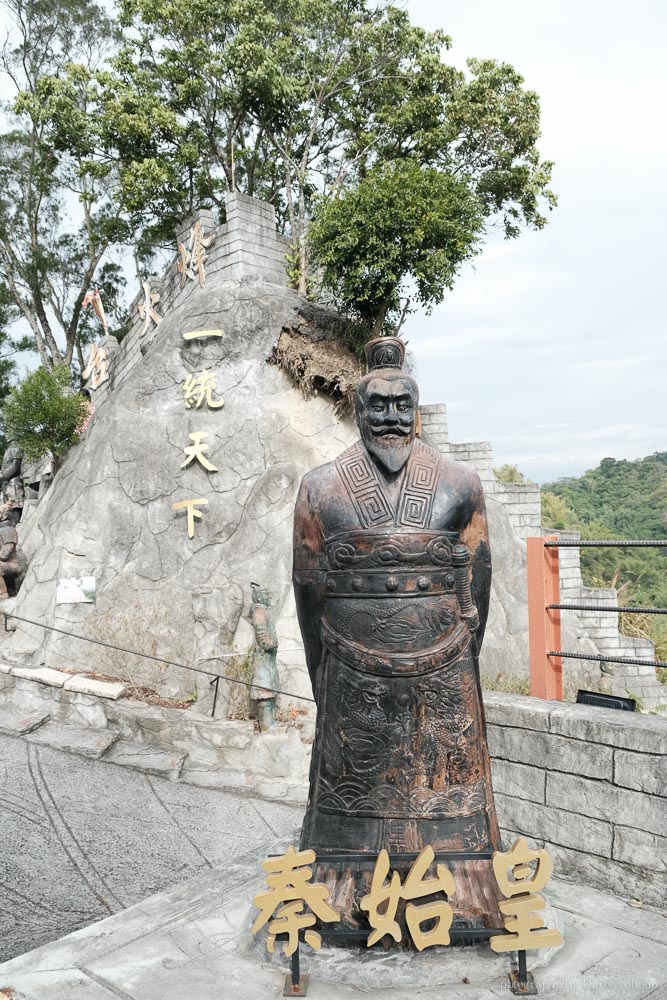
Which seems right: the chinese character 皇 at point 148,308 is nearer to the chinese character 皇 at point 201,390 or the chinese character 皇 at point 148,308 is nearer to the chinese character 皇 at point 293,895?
the chinese character 皇 at point 201,390

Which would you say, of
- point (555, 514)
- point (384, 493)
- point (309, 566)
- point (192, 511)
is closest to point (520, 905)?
point (309, 566)

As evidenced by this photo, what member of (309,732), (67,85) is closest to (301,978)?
(309,732)

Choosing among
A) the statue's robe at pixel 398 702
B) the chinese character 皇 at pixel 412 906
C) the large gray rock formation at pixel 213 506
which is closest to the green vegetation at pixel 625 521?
the large gray rock formation at pixel 213 506

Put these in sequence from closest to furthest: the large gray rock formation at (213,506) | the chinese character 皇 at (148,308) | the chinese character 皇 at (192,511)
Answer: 1. the large gray rock formation at (213,506)
2. the chinese character 皇 at (192,511)
3. the chinese character 皇 at (148,308)

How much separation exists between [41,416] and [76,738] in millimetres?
7122

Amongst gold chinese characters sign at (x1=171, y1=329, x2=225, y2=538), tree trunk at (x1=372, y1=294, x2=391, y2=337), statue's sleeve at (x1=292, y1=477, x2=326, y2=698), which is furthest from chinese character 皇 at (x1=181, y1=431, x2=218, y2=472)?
statue's sleeve at (x1=292, y1=477, x2=326, y2=698)

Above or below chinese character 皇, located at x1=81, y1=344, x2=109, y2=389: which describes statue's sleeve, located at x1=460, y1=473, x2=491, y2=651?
below

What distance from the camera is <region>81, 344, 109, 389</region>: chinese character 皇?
1534cm

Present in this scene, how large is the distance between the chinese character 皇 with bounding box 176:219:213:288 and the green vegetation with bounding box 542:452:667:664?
10.2 metres

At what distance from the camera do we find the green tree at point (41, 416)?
44.3 ft

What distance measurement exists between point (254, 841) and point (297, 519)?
3.92 metres

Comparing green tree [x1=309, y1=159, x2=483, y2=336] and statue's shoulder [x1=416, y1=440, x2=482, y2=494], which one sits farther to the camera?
green tree [x1=309, y1=159, x2=483, y2=336]

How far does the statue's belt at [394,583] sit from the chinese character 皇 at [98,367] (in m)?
13.4

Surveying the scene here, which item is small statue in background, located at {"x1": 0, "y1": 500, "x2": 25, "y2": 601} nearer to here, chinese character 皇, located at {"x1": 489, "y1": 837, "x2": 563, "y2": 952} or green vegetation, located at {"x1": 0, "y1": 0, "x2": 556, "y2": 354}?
green vegetation, located at {"x1": 0, "y1": 0, "x2": 556, "y2": 354}
